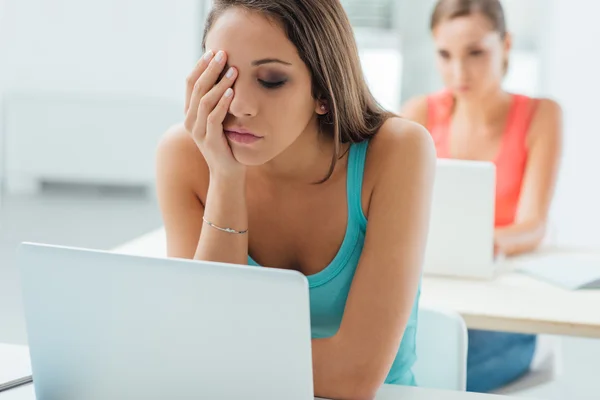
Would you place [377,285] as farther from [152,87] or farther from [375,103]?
[152,87]

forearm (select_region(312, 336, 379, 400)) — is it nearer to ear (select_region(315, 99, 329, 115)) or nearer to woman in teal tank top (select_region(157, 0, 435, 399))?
woman in teal tank top (select_region(157, 0, 435, 399))

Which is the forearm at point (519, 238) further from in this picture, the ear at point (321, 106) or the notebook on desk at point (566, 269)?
the ear at point (321, 106)

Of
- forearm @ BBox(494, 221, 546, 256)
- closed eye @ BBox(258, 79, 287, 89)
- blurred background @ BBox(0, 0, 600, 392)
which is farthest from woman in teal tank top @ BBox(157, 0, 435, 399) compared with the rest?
blurred background @ BBox(0, 0, 600, 392)

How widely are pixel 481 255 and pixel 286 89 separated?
0.94 metres

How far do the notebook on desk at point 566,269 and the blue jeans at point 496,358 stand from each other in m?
0.18

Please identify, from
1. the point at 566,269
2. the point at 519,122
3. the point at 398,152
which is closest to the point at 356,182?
the point at 398,152

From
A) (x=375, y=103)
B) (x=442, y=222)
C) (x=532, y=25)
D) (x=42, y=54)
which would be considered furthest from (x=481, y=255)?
(x=42, y=54)

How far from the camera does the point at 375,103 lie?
1502 millimetres

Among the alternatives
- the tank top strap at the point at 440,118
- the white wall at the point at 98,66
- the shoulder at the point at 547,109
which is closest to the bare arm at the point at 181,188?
the tank top strap at the point at 440,118

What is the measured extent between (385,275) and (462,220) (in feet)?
2.67

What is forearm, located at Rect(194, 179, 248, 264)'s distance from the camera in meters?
1.42

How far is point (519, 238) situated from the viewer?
90.7 inches

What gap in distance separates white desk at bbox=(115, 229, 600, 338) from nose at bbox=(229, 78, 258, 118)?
0.61m

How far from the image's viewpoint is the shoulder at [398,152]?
1389 mm
